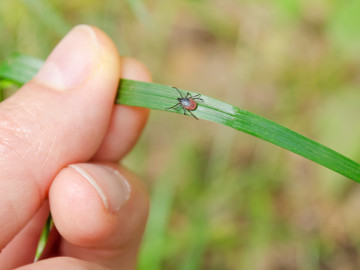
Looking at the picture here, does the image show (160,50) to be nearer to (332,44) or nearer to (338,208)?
(332,44)

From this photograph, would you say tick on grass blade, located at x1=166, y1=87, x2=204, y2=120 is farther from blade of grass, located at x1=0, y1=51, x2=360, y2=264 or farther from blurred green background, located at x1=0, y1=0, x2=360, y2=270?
blurred green background, located at x1=0, y1=0, x2=360, y2=270

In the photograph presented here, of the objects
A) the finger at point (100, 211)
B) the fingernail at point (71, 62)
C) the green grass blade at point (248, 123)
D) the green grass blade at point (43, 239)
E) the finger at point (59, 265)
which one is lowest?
A: the finger at point (59, 265)

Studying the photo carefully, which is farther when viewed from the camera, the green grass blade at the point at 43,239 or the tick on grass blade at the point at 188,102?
the green grass blade at the point at 43,239

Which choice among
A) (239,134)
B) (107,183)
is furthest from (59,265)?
(239,134)

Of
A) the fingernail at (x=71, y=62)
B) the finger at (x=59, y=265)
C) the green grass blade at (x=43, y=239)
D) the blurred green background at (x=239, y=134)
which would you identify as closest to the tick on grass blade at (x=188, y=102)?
the fingernail at (x=71, y=62)

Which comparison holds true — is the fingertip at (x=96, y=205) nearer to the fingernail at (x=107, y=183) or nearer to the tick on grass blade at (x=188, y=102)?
the fingernail at (x=107, y=183)

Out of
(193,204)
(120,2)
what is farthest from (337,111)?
(120,2)

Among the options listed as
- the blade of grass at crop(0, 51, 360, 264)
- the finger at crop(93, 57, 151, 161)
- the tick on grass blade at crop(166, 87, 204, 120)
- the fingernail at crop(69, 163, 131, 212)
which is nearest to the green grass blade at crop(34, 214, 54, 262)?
the blade of grass at crop(0, 51, 360, 264)
